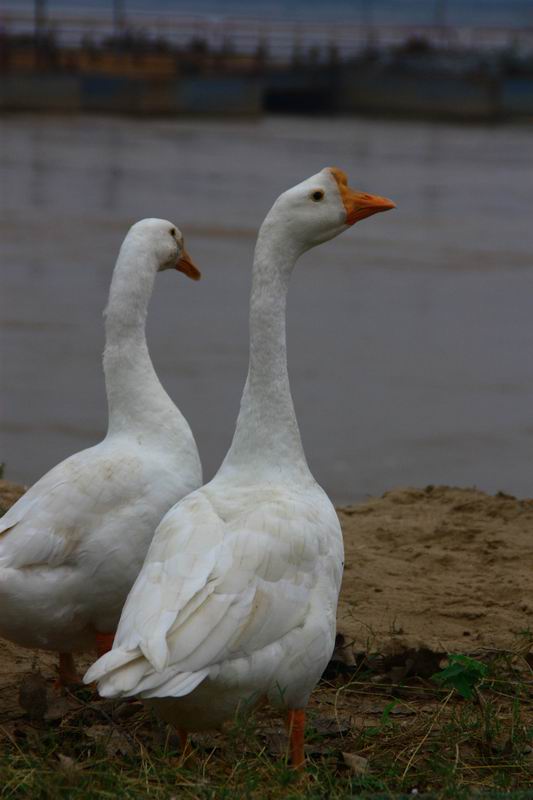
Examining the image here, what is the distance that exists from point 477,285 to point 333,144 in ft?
63.2

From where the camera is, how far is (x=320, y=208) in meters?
4.47

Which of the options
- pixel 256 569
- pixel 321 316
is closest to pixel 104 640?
pixel 256 569

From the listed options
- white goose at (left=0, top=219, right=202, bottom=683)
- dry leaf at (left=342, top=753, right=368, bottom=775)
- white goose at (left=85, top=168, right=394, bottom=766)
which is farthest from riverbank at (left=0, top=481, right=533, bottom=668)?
white goose at (left=85, top=168, right=394, bottom=766)

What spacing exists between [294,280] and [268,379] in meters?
11.6

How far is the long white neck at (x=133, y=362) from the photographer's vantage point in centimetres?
495

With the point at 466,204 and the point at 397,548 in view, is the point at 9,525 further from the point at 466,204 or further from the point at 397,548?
the point at 466,204

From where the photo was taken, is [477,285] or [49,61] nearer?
[477,285]

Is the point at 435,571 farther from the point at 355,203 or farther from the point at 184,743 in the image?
the point at 184,743

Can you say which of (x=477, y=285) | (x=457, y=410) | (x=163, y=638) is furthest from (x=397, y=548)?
(x=477, y=285)

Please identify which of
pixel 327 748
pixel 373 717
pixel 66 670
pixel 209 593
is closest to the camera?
pixel 209 593

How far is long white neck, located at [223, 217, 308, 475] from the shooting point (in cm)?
436

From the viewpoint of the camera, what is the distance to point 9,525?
4.63 metres

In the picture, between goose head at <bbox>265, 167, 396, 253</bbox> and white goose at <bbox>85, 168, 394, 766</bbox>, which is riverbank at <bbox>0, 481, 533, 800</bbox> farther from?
goose head at <bbox>265, 167, 396, 253</bbox>

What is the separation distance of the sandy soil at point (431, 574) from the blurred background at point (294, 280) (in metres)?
1.22
